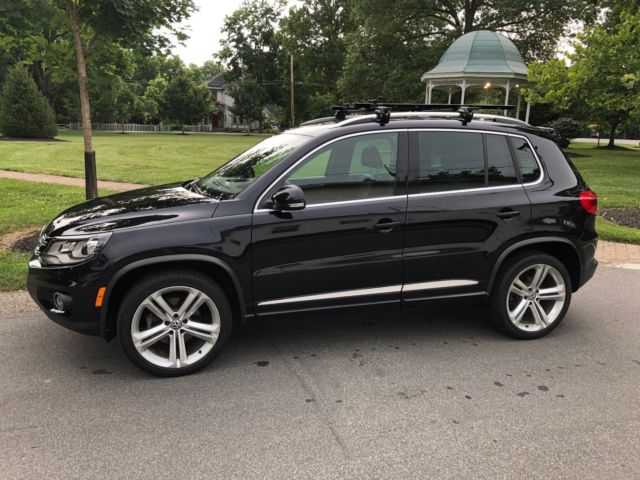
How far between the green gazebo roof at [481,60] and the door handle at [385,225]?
2153 centimetres

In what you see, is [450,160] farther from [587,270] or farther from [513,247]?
[587,270]

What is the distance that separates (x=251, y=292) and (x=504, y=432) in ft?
6.13

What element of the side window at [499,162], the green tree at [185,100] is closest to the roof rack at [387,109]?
the side window at [499,162]

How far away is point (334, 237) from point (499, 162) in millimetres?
1564

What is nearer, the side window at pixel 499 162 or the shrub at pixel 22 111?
the side window at pixel 499 162

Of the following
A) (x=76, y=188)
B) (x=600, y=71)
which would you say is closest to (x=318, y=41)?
(x=600, y=71)

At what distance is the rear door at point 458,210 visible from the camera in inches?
161

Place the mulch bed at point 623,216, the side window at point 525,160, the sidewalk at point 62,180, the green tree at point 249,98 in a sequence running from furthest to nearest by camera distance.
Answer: the green tree at point 249,98 → the sidewalk at point 62,180 → the mulch bed at point 623,216 → the side window at point 525,160

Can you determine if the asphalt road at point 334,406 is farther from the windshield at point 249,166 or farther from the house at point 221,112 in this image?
the house at point 221,112

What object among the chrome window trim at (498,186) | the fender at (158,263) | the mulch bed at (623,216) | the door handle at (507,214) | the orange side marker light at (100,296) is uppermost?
the chrome window trim at (498,186)

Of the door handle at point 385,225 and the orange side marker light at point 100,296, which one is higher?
the door handle at point 385,225

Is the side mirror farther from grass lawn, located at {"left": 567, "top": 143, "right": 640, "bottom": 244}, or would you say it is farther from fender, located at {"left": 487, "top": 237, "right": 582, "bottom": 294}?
grass lawn, located at {"left": 567, "top": 143, "right": 640, "bottom": 244}

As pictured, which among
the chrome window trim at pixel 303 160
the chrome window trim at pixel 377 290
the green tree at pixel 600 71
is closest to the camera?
the chrome window trim at pixel 303 160

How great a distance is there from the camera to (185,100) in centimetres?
6328
